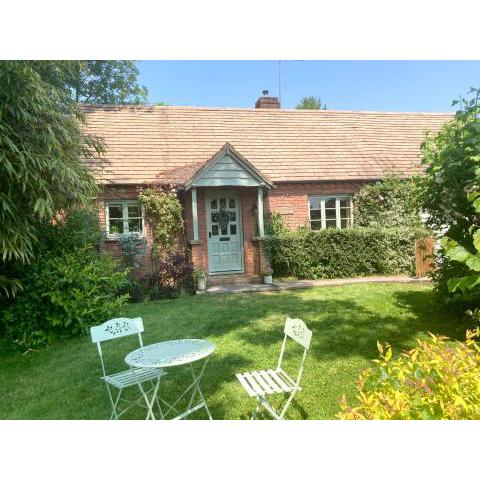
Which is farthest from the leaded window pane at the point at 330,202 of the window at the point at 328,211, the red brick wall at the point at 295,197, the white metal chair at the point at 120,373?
the white metal chair at the point at 120,373

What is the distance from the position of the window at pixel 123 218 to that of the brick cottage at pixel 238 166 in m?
0.03

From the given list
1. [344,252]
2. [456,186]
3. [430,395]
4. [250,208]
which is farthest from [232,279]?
[430,395]

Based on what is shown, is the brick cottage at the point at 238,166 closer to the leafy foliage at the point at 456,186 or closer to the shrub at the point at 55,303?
the shrub at the point at 55,303

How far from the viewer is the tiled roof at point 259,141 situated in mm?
11930

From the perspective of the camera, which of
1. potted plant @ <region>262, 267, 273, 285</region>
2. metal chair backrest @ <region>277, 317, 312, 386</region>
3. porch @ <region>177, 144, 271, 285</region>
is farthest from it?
potted plant @ <region>262, 267, 273, 285</region>

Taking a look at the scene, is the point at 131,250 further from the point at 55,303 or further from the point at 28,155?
the point at 28,155

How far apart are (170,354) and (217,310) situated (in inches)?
175

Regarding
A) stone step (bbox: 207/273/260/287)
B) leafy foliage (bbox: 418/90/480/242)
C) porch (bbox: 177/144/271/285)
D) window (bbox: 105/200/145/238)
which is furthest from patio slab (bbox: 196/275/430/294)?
leafy foliage (bbox: 418/90/480/242)

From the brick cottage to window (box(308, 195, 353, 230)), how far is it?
0.03 meters

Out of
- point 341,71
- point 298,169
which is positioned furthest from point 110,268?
point 298,169

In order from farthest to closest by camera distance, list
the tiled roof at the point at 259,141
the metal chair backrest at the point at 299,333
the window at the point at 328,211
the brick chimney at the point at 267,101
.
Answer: the brick chimney at the point at 267,101, the window at the point at 328,211, the tiled roof at the point at 259,141, the metal chair backrest at the point at 299,333

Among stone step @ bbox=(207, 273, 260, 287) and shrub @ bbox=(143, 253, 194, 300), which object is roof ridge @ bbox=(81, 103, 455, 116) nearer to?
shrub @ bbox=(143, 253, 194, 300)

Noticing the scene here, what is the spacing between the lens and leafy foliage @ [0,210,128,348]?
20.4 feet

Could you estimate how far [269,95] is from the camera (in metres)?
15.6
